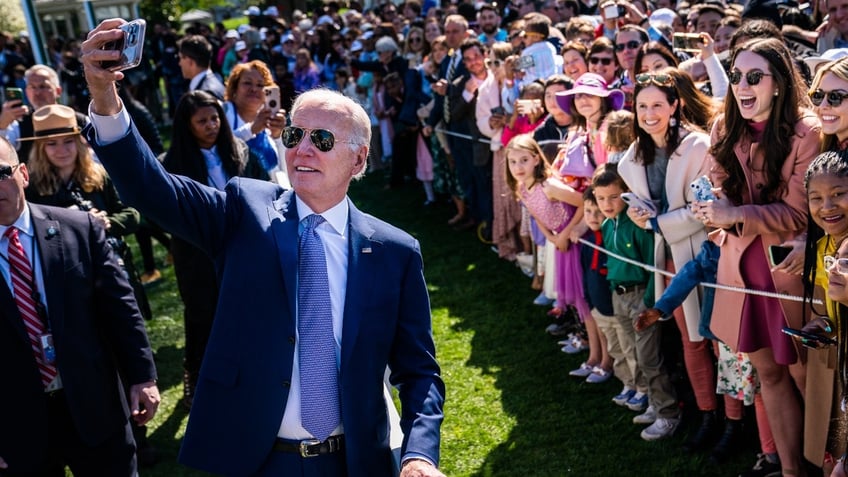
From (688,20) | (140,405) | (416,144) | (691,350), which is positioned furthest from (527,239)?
(140,405)

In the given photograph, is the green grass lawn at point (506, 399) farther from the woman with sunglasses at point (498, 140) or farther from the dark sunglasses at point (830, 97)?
the dark sunglasses at point (830, 97)

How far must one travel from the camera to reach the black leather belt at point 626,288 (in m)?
5.54

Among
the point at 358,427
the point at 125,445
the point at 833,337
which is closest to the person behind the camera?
the point at 358,427

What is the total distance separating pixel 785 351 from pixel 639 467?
1.23 meters

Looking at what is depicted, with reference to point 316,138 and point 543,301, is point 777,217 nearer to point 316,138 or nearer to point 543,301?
point 316,138

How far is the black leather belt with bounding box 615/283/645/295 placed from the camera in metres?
5.54

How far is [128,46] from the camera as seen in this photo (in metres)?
2.54

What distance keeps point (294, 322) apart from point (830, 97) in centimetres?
271

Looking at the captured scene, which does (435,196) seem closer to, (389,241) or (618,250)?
(618,250)

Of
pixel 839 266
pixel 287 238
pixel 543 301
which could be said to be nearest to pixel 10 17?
pixel 543 301

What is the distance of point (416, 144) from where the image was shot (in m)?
13.0

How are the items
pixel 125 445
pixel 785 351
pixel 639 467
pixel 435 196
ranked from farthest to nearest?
pixel 435 196 → pixel 639 467 → pixel 785 351 → pixel 125 445

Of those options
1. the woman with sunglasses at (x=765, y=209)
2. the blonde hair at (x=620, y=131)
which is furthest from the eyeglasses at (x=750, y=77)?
the blonde hair at (x=620, y=131)

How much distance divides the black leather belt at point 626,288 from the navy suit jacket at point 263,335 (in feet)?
9.12
